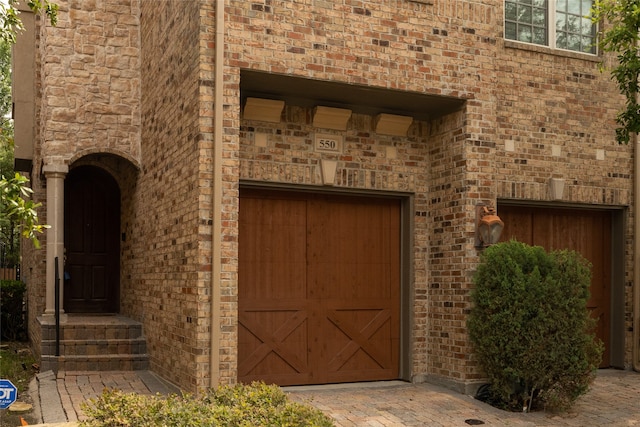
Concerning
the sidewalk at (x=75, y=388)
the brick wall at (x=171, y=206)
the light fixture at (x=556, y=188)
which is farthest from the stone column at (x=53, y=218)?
the light fixture at (x=556, y=188)

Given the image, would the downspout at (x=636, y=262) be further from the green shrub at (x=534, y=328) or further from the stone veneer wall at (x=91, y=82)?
the stone veneer wall at (x=91, y=82)

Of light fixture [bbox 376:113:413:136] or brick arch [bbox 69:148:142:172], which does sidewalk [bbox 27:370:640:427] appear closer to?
brick arch [bbox 69:148:142:172]

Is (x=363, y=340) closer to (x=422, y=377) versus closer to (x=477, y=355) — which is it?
(x=422, y=377)

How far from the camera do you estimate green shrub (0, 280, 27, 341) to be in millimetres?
13070

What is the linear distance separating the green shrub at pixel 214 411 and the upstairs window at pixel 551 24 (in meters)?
6.29

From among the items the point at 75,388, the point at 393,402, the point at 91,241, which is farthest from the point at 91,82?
the point at 393,402

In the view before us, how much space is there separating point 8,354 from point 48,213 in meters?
2.68

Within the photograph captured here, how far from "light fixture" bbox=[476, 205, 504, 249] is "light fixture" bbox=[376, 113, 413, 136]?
138 centimetres

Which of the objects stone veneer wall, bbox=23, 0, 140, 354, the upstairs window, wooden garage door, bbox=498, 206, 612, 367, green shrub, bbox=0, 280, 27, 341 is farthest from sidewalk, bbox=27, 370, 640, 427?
green shrub, bbox=0, 280, 27, 341

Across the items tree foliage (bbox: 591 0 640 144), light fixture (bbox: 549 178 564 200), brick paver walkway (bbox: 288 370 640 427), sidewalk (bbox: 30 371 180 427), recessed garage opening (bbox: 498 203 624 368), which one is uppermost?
tree foliage (bbox: 591 0 640 144)

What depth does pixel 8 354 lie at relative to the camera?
35.6 ft

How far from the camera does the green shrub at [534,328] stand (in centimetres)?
716

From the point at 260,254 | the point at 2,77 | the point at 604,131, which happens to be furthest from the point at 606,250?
the point at 2,77

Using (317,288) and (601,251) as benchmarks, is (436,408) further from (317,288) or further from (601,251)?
(601,251)
